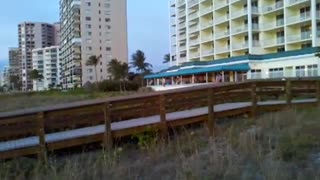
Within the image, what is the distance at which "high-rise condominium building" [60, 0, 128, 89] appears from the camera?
126188 millimetres

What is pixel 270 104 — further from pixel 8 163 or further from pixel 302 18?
pixel 302 18

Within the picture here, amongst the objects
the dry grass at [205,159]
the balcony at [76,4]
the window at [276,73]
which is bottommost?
the dry grass at [205,159]

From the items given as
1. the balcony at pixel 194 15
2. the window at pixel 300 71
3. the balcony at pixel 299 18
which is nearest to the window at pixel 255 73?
the window at pixel 300 71

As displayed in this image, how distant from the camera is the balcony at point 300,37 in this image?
172 feet

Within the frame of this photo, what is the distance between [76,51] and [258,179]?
126 meters

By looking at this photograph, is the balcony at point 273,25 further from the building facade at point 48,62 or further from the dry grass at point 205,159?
the building facade at point 48,62

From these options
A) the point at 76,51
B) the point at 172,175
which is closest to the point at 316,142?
the point at 172,175

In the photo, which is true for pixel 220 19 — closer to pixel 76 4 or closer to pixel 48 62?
pixel 76 4

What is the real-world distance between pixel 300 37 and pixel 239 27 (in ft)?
46.5

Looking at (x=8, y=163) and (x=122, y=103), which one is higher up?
(x=122, y=103)

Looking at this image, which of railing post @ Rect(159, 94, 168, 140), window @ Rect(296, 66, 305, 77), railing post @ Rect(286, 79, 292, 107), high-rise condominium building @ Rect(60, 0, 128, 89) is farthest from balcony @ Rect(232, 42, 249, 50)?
high-rise condominium building @ Rect(60, 0, 128, 89)

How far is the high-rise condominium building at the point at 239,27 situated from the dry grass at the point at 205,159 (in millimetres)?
45150

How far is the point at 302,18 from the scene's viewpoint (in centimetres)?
5341

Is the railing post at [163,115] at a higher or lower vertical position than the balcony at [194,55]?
lower
